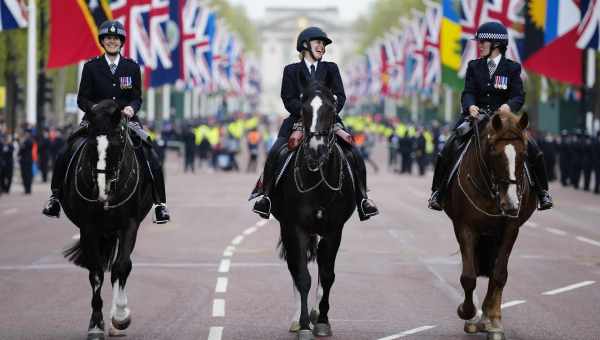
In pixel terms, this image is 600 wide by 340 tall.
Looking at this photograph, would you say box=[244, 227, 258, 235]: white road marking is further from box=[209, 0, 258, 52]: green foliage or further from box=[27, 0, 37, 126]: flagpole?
box=[209, 0, 258, 52]: green foliage

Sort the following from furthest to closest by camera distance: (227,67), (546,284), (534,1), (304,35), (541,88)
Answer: (227,67) < (541,88) < (534,1) < (546,284) < (304,35)

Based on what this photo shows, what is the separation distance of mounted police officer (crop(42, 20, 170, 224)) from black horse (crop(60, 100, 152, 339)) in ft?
0.52

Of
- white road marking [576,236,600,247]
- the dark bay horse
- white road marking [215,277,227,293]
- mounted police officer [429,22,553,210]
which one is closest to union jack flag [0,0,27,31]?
white road marking [576,236,600,247]

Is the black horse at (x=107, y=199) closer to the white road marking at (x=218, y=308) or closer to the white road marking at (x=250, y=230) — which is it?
the white road marking at (x=218, y=308)

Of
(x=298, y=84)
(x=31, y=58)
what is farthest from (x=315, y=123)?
(x=31, y=58)

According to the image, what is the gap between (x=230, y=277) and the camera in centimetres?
1616

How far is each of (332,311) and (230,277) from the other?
3.25m

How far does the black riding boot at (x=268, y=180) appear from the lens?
473 inches

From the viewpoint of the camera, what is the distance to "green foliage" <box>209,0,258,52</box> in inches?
5536

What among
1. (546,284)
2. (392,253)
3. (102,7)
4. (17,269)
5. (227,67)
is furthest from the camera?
(227,67)

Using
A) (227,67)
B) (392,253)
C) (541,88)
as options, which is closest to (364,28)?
(227,67)

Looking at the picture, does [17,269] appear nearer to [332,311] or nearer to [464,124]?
[332,311]

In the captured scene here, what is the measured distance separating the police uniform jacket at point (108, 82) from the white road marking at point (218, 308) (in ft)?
6.51

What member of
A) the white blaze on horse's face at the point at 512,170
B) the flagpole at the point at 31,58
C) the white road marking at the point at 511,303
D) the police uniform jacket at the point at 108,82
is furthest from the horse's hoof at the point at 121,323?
the flagpole at the point at 31,58
